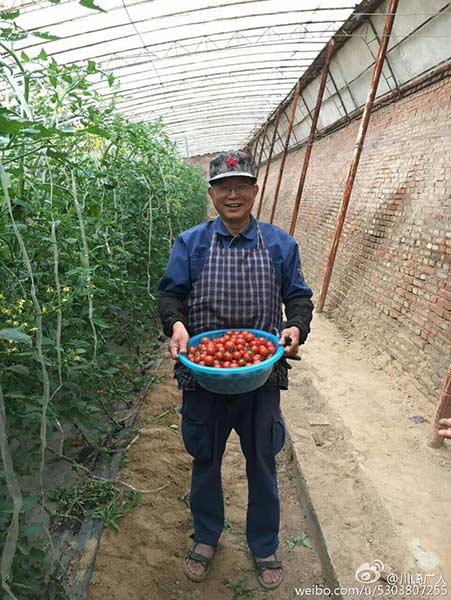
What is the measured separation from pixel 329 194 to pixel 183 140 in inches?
526

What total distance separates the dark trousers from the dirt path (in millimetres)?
225

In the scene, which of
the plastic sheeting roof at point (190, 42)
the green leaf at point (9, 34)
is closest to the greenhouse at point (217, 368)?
the green leaf at point (9, 34)

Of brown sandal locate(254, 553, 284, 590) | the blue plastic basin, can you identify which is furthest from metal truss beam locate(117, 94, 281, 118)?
brown sandal locate(254, 553, 284, 590)

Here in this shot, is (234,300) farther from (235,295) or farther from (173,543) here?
(173,543)

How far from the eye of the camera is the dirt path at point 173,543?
2.21 metres

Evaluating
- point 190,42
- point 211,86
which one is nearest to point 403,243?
point 190,42

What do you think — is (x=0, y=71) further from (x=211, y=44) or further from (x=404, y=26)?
(x=211, y=44)

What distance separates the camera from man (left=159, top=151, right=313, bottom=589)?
199 cm

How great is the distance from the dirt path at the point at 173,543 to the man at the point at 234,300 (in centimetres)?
55

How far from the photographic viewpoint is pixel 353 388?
4277 millimetres

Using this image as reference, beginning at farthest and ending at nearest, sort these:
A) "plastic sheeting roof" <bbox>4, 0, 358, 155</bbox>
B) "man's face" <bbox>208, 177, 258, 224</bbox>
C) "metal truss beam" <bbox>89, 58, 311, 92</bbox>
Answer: "metal truss beam" <bbox>89, 58, 311, 92</bbox>
"plastic sheeting roof" <bbox>4, 0, 358, 155</bbox>
"man's face" <bbox>208, 177, 258, 224</bbox>

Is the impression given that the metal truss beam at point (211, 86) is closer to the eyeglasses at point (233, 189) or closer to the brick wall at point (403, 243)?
the brick wall at point (403, 243)

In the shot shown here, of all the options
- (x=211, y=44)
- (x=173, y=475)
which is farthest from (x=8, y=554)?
(x=211, y=44)

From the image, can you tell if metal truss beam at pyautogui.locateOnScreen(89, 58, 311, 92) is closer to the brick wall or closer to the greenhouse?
the greenhouse
